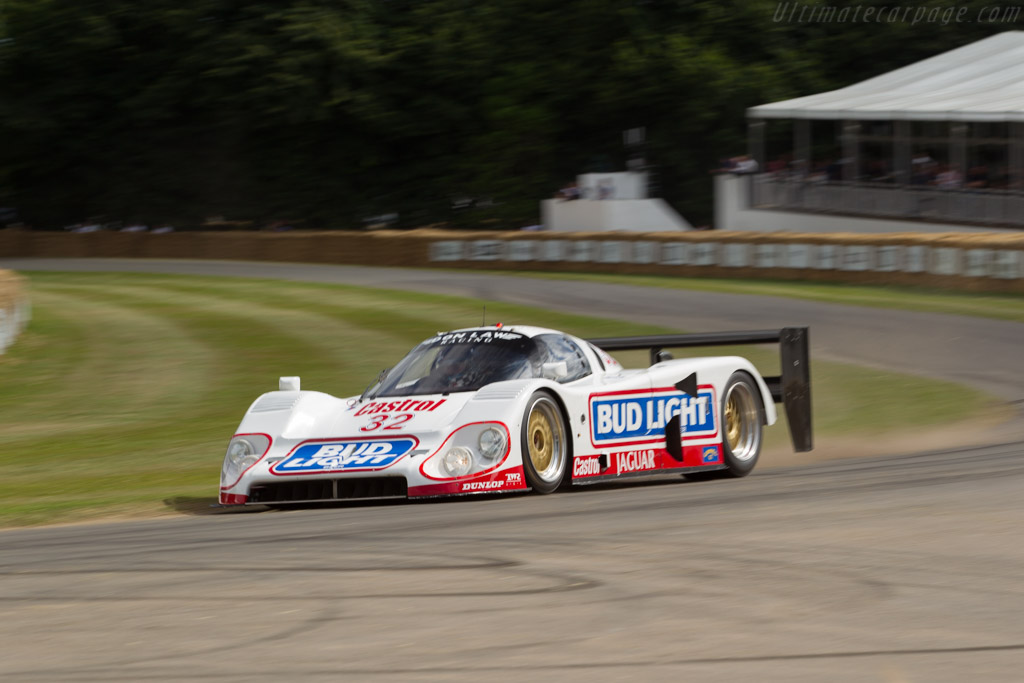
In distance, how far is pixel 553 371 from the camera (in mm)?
10312

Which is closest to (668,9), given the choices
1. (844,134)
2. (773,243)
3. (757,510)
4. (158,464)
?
(844,134)

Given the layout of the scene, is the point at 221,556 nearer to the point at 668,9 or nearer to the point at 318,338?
the point at 318,338

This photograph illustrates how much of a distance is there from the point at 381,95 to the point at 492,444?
41287 mm

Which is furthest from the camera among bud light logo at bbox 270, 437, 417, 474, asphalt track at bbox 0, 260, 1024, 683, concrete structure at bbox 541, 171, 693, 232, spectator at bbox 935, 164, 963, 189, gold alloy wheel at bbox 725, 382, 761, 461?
concrete structure at bbox 541, 171, 693, 232

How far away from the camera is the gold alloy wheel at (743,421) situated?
11531 mm

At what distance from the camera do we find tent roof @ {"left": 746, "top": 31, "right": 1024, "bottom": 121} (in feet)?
123

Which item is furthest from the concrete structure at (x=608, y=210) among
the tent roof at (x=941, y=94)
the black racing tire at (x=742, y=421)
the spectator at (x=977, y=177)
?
the black racing tire at (x=742, y=421)

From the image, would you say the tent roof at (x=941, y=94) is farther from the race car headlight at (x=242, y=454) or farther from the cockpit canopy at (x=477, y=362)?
the race car headlight at (x=242, y=454)

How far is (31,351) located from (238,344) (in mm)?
2706

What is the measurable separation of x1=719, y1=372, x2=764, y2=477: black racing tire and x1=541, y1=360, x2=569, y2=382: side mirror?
147 cm

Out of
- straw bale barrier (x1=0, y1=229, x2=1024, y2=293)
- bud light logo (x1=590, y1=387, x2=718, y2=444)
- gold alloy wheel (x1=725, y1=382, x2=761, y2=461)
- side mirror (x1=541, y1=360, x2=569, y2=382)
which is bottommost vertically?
straw bale barrier (x1=0, y1=229, x2=1024, y2=293)

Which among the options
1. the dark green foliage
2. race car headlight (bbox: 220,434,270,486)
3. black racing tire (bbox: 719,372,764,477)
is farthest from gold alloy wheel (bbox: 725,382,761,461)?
the dark green foliage

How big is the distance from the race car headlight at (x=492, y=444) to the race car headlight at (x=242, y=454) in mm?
1356

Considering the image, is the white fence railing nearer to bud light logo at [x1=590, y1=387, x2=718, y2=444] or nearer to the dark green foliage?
the dark green foliage
